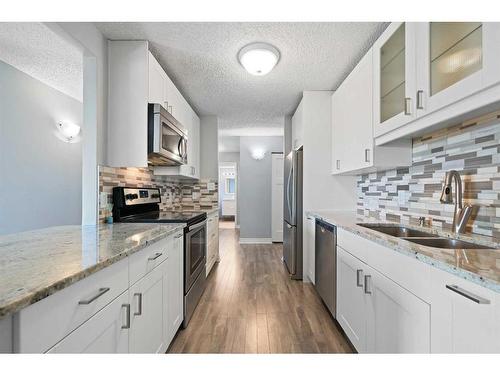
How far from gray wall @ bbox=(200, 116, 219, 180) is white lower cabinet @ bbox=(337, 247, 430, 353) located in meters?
2.61

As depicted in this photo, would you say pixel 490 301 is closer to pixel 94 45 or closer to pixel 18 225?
pixel 94 45

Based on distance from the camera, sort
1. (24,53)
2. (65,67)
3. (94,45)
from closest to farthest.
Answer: (94,45)
(24,53)
(65,67)

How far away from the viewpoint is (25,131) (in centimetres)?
275

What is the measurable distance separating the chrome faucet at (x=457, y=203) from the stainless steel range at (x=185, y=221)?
1768mm

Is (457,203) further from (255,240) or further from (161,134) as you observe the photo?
(255,240)

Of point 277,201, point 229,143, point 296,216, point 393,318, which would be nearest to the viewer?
point 393,318

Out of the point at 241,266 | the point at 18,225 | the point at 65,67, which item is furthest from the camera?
the point at 241,266

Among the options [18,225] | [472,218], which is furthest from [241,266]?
[472,218]

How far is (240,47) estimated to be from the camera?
224cm

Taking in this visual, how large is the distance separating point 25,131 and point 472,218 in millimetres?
3839

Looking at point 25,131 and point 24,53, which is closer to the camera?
point 24,53

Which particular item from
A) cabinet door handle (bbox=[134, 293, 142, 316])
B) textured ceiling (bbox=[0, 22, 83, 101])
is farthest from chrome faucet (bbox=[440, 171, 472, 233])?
textured ceiling (bbox=[0, 22, 83, 101])

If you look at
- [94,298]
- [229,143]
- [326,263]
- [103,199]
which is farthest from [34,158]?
[229,143]

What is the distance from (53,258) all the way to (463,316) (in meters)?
1.39
